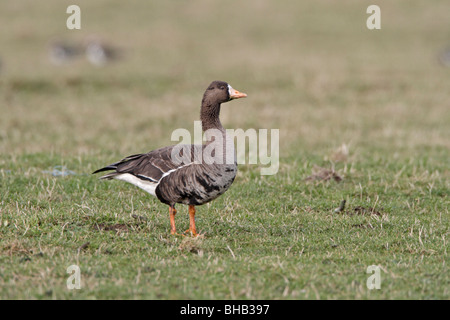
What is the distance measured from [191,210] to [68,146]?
863 cm

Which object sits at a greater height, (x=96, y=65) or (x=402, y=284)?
(x=96, y=65)

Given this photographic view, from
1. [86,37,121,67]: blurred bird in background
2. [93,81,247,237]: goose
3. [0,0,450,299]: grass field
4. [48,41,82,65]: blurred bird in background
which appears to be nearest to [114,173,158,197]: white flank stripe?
[93,81,247,237]: goose

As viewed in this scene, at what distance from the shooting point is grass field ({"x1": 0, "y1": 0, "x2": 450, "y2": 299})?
6.84 m

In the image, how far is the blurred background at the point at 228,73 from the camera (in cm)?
1830

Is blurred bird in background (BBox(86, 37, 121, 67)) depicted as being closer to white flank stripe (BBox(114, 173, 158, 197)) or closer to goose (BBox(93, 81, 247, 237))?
white flank stripe (BBox(114, 173, 158, 197))

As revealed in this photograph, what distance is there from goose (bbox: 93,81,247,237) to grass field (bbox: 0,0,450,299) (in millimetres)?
569

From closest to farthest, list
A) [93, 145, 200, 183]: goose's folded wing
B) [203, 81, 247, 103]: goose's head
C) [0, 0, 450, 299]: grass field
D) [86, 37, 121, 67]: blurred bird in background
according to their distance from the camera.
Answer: [0, 0, 450, 299]: grass field, [93, 145, 200, 183]: goose's folded wing, [203, 81, 247, 103]: goose's head, [86, 37, 121, 67]: blurred bird in background

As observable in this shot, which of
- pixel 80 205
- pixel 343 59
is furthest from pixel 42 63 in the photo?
pixel 80 205

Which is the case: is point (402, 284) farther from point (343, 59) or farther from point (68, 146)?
point (343, 59)

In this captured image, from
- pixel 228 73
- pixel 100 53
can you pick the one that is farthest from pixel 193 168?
pixel 100 53

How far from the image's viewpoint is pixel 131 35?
35.9 meters

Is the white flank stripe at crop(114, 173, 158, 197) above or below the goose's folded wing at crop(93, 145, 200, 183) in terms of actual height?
below

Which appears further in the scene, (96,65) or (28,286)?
(96,65)
